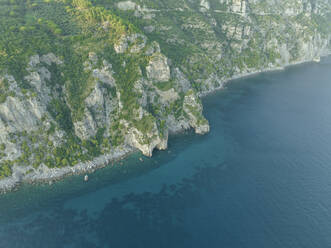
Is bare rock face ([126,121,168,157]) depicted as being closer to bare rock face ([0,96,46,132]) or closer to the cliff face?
the cliff face

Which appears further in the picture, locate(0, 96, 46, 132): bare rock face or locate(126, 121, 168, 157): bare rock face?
locate(126, 121, 168, 157): bare rock face

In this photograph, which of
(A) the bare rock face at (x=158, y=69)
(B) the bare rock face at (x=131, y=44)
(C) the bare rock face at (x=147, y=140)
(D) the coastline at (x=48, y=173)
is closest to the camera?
(D) the coastline at (x=48, y=173)

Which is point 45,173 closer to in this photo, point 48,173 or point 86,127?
point 48,173

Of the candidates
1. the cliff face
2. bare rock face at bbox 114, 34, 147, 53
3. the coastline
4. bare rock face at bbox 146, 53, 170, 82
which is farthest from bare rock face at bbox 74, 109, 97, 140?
bare rock face at bbox 114, 34, 147, 53

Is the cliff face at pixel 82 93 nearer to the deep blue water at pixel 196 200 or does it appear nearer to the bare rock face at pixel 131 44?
the bare rock face at pixel 131 44

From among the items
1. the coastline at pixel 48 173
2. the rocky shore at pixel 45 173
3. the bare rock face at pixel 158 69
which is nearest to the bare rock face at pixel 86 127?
the coastline at pixel 48 173
